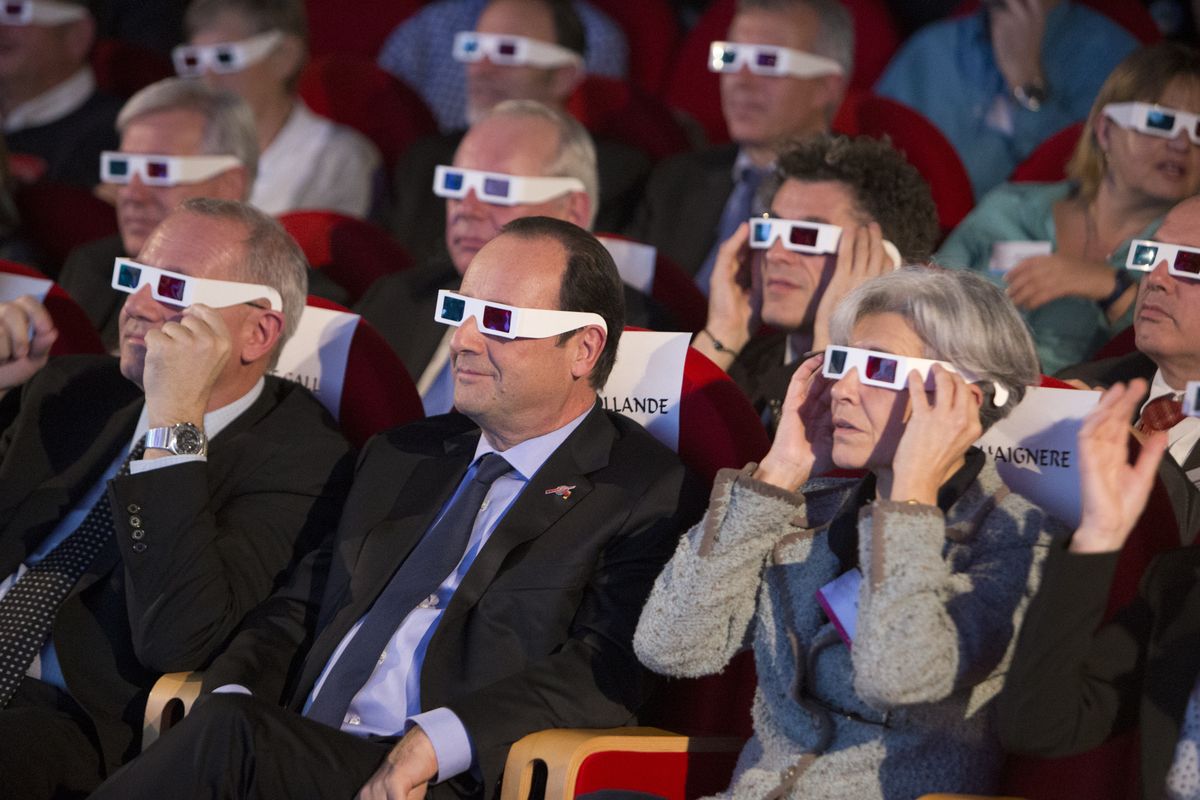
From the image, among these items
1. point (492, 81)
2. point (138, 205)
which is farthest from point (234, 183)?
point (492, 81)

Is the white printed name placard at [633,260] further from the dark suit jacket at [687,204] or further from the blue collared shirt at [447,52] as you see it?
the blue collared shirt at [447,52]

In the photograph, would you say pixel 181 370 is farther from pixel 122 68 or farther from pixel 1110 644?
pixel 122 68

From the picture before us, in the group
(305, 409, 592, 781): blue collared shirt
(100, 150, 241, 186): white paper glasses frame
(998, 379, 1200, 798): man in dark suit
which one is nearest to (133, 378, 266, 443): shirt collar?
(305, 409, 592, 781): blue collared shirt

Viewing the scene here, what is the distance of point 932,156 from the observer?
4535mm

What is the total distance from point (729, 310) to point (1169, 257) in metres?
1.14

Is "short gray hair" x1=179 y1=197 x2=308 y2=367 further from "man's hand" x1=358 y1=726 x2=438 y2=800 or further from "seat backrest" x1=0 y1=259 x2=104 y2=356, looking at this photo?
"man's hand" x1=358 y1=726 x2=438 y2=800

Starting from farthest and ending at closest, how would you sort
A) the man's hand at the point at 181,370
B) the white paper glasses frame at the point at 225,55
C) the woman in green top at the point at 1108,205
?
the white paper glasses frame at the point at 225,55 < the woman in green top at the point at 1108,205 < the man's hand at the point at 181,370

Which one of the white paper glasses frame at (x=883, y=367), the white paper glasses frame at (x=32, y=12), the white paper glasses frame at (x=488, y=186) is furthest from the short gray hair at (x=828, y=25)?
the white paper glasses frame at (x=883, y=367)

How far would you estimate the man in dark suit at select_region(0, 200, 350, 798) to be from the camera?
288 centimetres

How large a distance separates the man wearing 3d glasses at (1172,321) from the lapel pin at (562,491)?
3.44 ft

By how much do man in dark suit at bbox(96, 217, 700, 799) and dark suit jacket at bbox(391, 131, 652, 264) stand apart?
2085mm

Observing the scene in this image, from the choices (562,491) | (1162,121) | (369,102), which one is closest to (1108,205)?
(1162,121)

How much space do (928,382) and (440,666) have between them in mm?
928

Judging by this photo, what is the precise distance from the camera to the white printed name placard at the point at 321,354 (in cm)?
344
